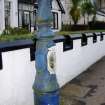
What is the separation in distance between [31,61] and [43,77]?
74.3 inches

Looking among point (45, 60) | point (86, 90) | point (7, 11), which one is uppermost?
point (7, 11)

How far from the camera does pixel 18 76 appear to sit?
626 centimetres

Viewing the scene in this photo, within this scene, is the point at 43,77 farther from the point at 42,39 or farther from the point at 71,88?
the point at 71,88

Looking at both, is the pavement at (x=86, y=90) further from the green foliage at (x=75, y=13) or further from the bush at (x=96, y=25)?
the green foliage at (x=75, y=13)

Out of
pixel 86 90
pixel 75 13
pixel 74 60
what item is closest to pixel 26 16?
pixel 75 13

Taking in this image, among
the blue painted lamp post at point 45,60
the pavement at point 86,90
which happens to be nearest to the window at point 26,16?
the pavement at point 86,90

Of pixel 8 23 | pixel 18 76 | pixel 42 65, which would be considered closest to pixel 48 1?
pixel 42 65

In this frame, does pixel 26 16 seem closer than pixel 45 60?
No

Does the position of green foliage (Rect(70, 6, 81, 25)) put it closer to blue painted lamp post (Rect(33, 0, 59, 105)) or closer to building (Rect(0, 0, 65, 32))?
building (Rect(0, 0, 65, 32))

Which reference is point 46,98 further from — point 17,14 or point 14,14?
point 17,14

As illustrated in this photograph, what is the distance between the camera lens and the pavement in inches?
296

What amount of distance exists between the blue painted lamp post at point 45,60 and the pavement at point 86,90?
2.48 m

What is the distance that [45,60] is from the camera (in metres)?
4.88

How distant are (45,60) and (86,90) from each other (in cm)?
Answer: 394
